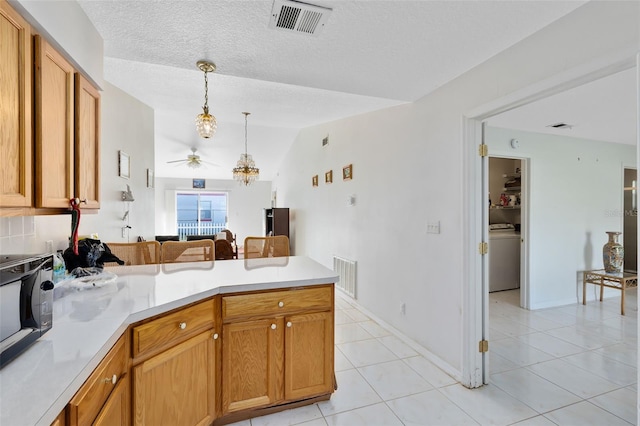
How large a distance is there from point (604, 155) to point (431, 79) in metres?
3.74

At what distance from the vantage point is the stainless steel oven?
0.88 meters

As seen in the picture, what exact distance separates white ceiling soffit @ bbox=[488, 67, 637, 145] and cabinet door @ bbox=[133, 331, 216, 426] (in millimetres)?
3176

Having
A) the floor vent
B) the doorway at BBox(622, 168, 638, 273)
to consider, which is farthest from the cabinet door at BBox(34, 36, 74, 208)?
the doorway at BBox(622, 168, 638, 273)

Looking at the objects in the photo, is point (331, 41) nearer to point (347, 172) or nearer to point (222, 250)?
point (347, 172)

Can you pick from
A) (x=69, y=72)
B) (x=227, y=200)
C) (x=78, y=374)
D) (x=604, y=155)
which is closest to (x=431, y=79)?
(x=69, y=72)

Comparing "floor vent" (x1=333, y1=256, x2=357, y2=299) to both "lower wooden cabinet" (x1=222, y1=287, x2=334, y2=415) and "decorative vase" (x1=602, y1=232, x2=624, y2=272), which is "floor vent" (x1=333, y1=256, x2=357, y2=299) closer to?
"lower wooden cabinet" (x1=222, y1=287, x2=334, y2=415)

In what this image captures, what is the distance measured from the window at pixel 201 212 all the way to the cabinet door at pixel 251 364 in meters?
8.40

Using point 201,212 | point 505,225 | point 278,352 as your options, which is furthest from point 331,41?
point 201,212

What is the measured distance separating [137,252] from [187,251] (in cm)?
37

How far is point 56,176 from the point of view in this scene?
132 centimetres

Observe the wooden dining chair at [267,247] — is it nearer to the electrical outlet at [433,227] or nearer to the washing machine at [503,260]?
the electrical outlet at [433,227]

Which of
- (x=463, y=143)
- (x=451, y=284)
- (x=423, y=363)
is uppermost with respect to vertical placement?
(x=463, y=143)

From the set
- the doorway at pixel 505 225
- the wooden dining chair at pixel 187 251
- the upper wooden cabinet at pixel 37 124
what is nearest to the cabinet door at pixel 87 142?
the upper wooden cabinet at pixel 37 124

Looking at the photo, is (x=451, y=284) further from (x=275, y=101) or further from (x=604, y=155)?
(x=604, y=155)
